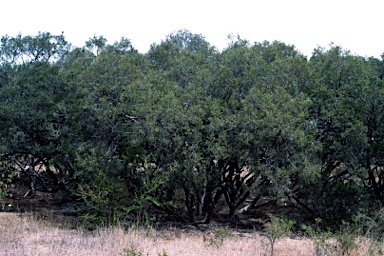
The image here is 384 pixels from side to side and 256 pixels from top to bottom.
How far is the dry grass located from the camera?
799cm

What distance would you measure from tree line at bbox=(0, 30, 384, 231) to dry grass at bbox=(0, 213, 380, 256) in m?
1.21

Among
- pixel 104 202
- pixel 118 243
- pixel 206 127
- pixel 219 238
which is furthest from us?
pixel 104 202

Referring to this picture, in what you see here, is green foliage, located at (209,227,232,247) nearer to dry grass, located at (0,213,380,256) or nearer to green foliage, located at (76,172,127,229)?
dry grass, located at (0,213,380,256)

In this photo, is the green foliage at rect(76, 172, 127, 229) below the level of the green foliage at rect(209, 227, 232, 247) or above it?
above

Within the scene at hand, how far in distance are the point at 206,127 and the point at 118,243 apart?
3502mm

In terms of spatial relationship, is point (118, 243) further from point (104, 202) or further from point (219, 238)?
point (104, 202)

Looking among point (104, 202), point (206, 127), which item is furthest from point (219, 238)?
point (104, 202)

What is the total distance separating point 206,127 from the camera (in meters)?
10.4

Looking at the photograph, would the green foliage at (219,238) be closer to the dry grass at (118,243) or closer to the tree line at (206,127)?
the dry grass at (118,243)

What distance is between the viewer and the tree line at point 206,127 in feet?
33.8

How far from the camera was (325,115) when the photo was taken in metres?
11.4

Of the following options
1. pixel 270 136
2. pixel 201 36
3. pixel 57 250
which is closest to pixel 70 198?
pixel 57 250

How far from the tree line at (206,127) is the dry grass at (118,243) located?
1.21m

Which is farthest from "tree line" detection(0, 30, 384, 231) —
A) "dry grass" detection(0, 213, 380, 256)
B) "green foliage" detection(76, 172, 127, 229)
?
"dry grass" detection(0, 213, 380, 256)
